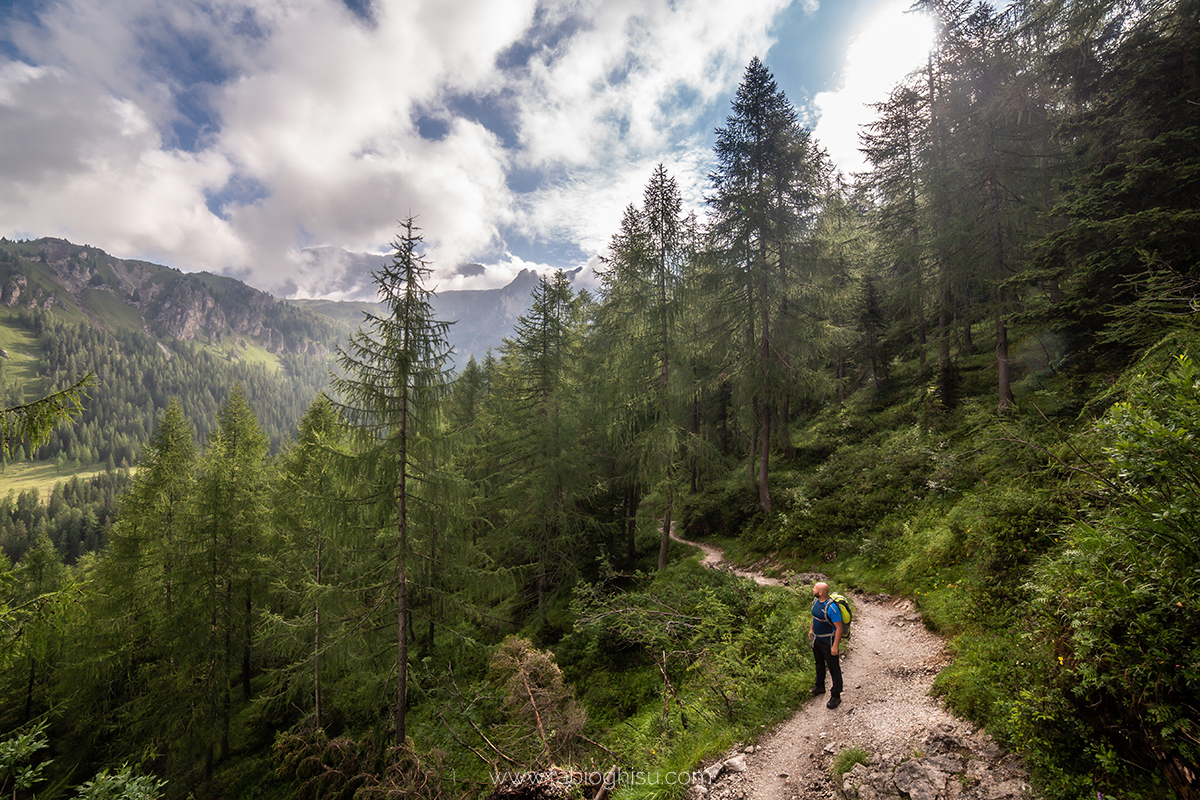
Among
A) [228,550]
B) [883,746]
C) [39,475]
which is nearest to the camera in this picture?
[883,746]

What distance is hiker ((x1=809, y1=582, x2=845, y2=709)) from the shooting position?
6848 millimetres

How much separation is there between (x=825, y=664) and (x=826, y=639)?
70cm

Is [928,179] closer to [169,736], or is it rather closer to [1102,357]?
[1102,357]

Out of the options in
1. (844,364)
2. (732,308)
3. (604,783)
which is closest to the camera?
(604,783)

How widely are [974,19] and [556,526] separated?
2849 cm

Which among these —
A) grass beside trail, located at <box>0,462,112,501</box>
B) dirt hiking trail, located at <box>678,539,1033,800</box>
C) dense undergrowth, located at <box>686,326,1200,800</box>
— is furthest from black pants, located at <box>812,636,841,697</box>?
grass beside trail, located at <box>0,462,112,501</box>

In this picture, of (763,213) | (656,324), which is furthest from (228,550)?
(763,213)

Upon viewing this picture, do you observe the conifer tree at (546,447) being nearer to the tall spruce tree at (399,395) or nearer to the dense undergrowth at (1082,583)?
the tall spruce tree at (399,395)

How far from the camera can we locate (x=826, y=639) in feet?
23.4

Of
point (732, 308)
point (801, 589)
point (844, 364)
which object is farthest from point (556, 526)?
point (844, 364)

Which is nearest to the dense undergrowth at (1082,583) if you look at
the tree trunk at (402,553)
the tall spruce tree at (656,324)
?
the tall spruce tree at (656,324)

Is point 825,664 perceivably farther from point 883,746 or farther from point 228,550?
point 228,550

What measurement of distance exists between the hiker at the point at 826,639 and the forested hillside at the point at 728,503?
0.72 m

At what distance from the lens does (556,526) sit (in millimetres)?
18531
